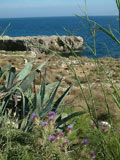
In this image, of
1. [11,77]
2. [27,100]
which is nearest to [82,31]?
[27,100]

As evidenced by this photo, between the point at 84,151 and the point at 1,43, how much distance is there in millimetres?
26230

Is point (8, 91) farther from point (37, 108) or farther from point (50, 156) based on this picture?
point (50, 156)

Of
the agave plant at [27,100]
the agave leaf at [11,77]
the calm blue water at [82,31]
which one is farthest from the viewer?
the agave leaf at [11,77]

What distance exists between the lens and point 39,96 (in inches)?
107

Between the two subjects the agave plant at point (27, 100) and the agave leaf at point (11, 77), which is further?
the agave leaf at point (11, 77)

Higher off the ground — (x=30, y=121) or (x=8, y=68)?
(x=8, y=68)

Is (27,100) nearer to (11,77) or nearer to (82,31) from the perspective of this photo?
(11,77)

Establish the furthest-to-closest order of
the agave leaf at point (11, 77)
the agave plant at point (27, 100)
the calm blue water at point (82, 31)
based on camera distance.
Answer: the agave leaf at point (11, 77)
the agave plant at point (27, 100)
the calm blue water at point (82, 31)

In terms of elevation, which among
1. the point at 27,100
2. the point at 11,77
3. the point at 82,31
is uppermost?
the point at 82,31

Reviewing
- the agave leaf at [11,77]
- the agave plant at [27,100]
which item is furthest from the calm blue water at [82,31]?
the agave leaf at [11,77]

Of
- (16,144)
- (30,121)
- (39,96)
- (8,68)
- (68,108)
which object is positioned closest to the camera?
(16,144)

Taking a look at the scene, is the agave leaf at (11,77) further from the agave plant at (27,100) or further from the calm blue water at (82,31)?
the calm blue water at (82,31)

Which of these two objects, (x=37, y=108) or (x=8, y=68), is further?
(x=8, y=68)

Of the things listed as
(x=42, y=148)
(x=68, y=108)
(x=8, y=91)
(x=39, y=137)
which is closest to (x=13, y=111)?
(x=8, y=91)
